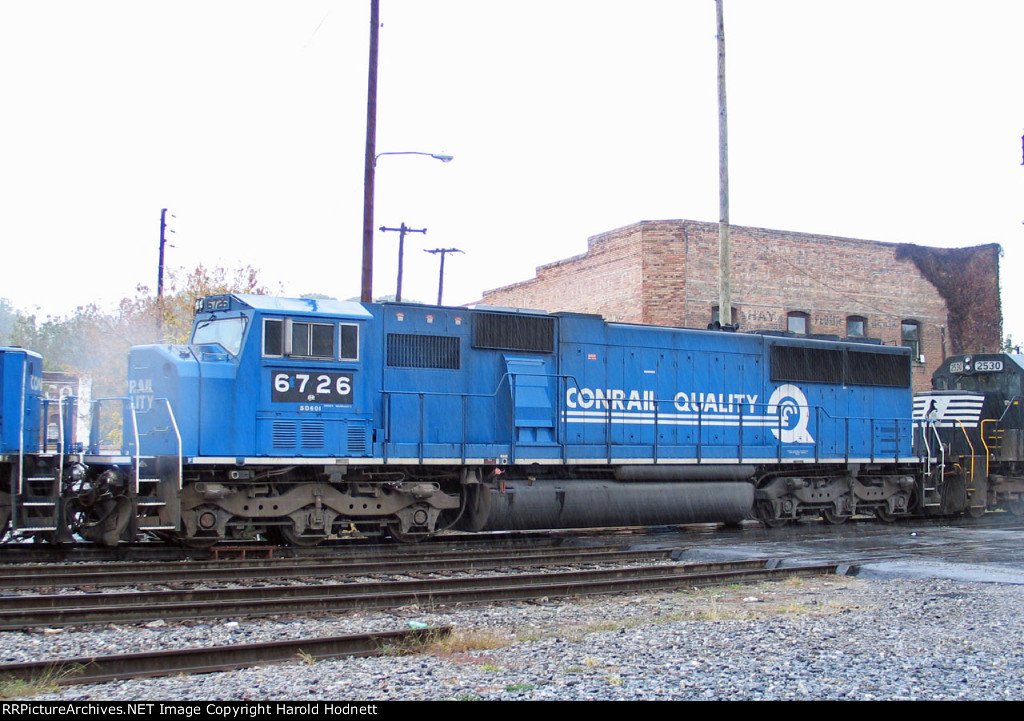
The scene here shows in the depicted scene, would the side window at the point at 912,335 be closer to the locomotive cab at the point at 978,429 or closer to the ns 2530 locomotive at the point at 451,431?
the locomotive cab at the point at 978,429

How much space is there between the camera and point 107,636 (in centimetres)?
733

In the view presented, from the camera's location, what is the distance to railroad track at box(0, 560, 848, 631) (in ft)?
25.8

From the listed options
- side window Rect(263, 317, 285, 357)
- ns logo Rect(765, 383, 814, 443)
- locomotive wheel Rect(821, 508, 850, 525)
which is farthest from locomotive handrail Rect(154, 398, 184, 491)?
locomotive wheel Rect(821, 508, 850, 525)

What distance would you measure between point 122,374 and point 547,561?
23500 millimetres

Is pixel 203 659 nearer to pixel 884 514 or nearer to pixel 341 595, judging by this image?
pixel 341 595

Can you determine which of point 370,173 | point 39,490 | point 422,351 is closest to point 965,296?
point 370,173

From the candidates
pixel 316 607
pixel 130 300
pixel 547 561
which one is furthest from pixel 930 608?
pixel 130 300

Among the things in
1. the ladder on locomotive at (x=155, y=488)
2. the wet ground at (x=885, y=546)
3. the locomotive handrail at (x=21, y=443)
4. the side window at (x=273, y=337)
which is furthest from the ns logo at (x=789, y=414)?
the locomotive handrail at (x=21, y=443)

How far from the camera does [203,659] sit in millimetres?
6324

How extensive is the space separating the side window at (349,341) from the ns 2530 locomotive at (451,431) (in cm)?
2

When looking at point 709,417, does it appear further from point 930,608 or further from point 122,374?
point 122,374

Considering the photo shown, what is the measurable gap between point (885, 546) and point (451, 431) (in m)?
6.61

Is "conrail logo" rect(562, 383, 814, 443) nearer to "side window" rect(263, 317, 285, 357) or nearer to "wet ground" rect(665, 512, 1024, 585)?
"wet ground" rect(665, 512, 1024, 585)

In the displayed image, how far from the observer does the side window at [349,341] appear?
1278cm
